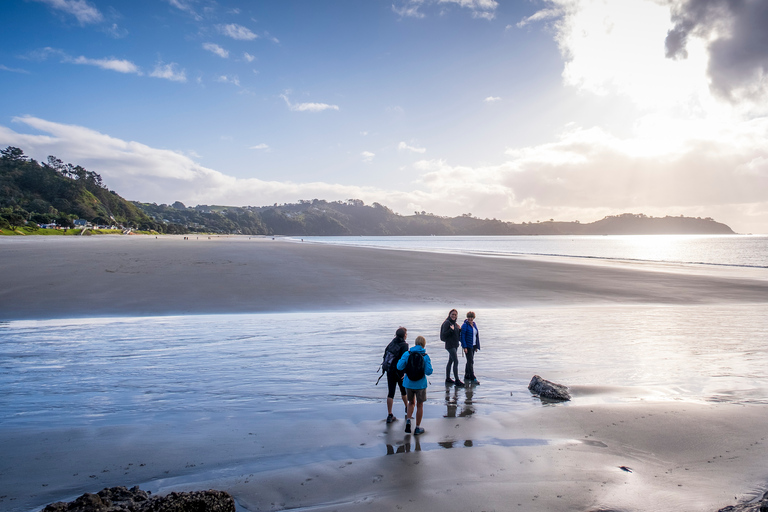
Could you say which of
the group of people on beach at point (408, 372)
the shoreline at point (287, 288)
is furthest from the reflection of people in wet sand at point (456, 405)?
the shoreline at point (287, 288)

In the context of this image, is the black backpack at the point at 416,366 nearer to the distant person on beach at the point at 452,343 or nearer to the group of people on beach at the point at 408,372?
the group of people on beach at the point at 408,372

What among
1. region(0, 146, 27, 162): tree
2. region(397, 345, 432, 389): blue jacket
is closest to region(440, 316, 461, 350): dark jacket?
region(397, 345, 432, 389): blue jacket

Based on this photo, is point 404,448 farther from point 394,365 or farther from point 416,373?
point 394,365

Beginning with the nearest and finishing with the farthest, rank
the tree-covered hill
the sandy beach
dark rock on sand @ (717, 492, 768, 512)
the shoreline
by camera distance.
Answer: dark rock on sand @ (717, 492, 768, 512) → the sandy beach → the shoreline → the tree-covered hill

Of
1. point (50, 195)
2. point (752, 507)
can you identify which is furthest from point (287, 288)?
point (50, 195)

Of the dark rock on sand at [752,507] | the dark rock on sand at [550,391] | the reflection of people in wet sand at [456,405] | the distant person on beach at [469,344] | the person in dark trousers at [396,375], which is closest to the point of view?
the dark rock on sand at [752,507]

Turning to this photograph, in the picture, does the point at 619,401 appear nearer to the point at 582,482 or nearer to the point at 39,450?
the point at 582,482

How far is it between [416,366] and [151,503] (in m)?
4.17

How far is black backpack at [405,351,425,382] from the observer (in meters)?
7.11

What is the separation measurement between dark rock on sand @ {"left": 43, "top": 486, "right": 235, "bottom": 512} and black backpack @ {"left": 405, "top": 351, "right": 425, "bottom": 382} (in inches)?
136

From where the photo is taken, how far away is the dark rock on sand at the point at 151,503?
3953 millimetres

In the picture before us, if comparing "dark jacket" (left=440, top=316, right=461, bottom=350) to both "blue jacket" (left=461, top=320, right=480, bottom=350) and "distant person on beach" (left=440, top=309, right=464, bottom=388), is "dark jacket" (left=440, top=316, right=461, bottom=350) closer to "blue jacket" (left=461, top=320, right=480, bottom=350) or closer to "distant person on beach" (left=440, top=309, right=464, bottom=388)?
"distant person on beach" (left=440, top=309, right=464, bottom=388)

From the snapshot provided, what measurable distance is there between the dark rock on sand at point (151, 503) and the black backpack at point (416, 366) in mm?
3456

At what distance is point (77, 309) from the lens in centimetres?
1778
